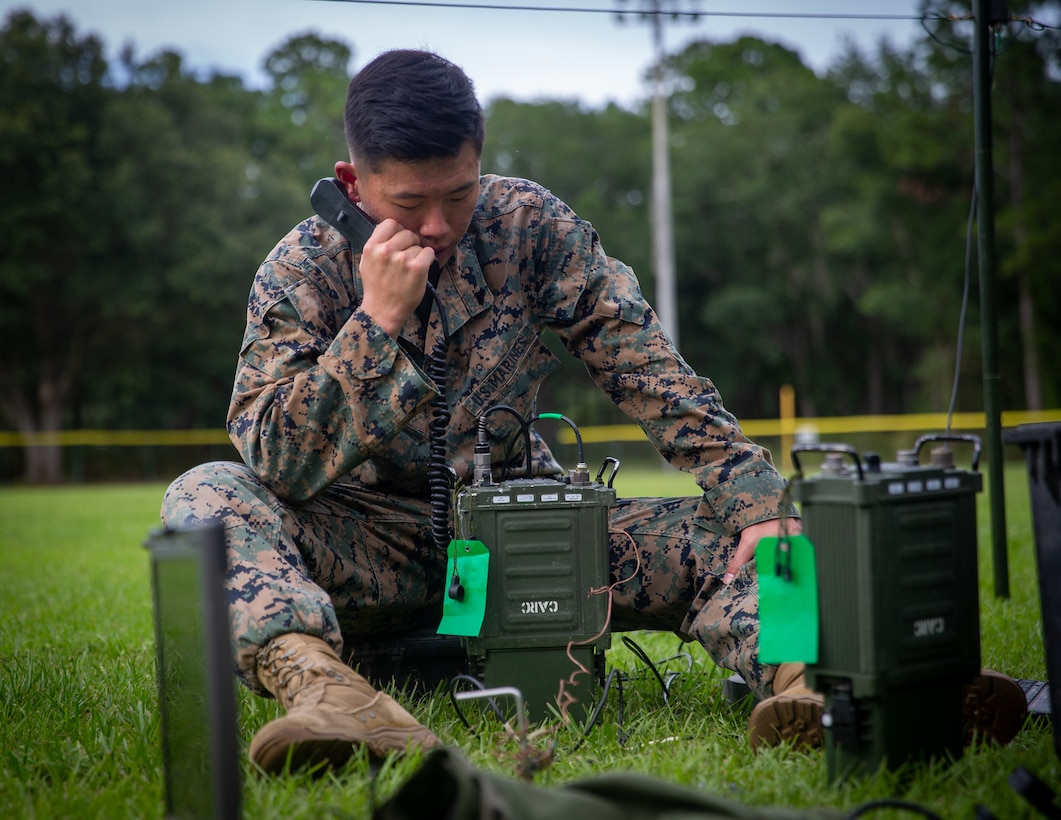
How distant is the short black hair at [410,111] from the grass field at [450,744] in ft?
4.37

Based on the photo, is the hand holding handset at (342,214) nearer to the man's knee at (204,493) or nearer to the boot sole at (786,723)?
the man's knee at (204,493)

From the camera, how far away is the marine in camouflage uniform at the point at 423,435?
2.40m

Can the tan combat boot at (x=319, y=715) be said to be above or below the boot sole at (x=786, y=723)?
above

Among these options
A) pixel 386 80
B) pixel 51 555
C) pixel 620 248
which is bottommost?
pixel 51 555

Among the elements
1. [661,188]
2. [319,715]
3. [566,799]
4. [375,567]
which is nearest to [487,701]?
[375,567]

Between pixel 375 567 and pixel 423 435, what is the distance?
368 millimetres

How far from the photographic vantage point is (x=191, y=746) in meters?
1.81

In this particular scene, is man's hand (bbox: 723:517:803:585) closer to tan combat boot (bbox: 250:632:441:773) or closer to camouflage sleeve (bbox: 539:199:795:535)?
camouflage sleeve (bbox: 539:199:795:535)

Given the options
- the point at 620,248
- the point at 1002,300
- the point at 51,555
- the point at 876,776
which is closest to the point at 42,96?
the point at 620,248

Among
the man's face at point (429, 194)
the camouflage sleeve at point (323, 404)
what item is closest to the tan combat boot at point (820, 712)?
the camouflage sleeve at point (323, 404)

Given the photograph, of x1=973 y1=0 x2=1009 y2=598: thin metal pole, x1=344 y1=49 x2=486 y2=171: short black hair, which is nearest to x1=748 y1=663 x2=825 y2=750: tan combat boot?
x1=344 y1=49 x2=486 y2=171: short black hair

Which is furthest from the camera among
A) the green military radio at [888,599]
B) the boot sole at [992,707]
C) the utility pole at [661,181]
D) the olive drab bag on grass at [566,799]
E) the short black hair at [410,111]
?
the utility pole at [661,181]

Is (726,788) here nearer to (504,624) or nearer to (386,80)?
(504,624)

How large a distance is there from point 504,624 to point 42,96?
2745 centimetres
